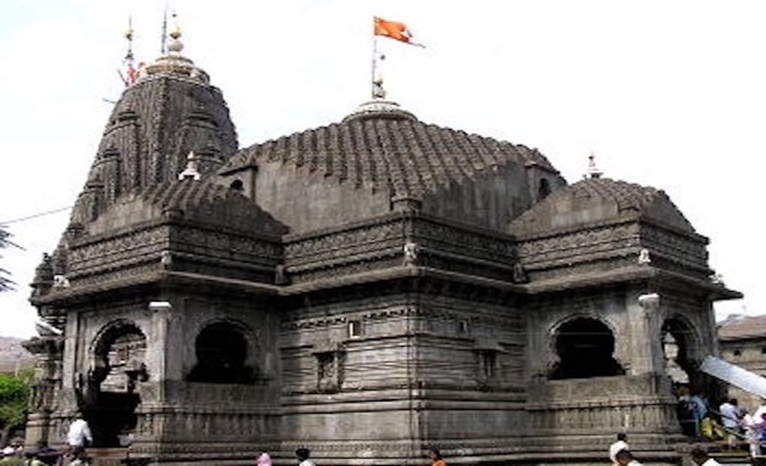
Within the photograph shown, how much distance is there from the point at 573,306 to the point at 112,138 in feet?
93.2

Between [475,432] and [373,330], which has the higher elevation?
[373,330]

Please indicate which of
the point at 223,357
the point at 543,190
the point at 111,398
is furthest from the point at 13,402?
the point at 543,190

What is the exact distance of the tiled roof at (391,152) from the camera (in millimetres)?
24214

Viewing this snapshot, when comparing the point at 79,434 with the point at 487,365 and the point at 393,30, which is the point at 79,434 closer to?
the point at 487,365

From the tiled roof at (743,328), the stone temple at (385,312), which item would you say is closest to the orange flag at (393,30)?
the stone temple at (385,312)

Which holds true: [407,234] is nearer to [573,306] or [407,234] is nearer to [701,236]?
[573,306]

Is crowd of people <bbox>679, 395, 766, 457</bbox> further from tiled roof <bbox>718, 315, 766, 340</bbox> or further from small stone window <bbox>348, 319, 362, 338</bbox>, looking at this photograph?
tiled roof <bbox>718, 315, 766, 340</bbox>

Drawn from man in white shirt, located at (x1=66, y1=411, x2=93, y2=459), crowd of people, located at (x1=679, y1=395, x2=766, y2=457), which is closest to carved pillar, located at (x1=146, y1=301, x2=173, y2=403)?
man in white shirt, located at (x1=66, y1=411, x2=93, y2=459)

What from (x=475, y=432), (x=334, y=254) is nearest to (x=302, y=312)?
(x=334, y=254)

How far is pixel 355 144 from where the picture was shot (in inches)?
1027

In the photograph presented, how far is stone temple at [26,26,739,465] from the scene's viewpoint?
69.3 feet

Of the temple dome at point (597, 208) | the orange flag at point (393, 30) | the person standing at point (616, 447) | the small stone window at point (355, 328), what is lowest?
the person standing at point (616, 447)

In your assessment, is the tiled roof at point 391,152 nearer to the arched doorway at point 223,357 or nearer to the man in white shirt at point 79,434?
the arched doorway at point 223,357

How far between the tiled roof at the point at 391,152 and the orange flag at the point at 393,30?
441cm
